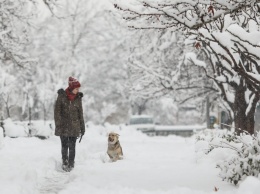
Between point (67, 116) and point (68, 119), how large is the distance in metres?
0.07

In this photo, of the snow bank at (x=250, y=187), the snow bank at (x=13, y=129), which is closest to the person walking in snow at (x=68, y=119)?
the snow bank at (x=250, y=187)

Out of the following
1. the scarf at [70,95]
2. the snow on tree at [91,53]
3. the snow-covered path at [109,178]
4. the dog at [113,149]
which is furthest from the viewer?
the snow on tree at [91,53]

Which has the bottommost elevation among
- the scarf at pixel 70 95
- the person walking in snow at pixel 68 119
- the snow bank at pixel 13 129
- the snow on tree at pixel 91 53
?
the snow bank at pixel 13 129

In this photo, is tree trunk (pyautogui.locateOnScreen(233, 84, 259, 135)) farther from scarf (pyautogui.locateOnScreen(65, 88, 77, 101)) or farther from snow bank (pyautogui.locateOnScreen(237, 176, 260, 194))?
snow bank (pyautogui.locateOnScreen(237, 176, 260, 194))

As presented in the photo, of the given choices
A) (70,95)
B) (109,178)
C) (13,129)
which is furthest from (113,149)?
(13,129)

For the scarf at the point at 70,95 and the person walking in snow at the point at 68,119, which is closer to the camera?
the person walking in snow at the point at 68,119

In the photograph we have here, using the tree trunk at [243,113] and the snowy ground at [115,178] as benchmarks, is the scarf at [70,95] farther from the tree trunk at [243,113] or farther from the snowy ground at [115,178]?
the tree trunk at [243,113]

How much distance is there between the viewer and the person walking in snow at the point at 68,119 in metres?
8.58

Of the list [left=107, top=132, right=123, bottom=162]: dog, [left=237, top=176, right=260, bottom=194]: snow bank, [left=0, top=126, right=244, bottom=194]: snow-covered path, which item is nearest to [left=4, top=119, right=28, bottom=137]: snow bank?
[left=0, top=126, right=244, bottom=194]: snow-covered path

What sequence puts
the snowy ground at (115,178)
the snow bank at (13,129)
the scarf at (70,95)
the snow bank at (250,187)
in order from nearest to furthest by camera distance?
the snow bank at (250,187) → the snowy ground at (115,178) → the scarf at (70,95) → the snow bank at (13,129)

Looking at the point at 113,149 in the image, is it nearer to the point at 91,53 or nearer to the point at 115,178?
the point at 115,178

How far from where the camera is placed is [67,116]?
28.6 ft

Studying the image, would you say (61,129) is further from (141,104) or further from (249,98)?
(141,104)

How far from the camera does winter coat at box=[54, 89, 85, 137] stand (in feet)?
28.1
